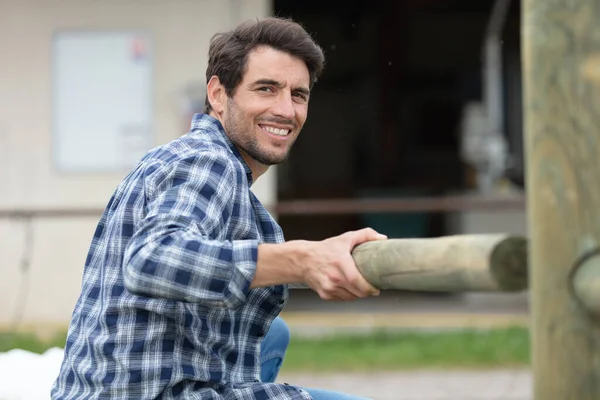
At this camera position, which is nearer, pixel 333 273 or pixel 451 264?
pixel 451 264

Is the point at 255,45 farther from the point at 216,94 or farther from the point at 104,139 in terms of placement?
the point at 104,139

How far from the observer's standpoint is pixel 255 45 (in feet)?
8.12

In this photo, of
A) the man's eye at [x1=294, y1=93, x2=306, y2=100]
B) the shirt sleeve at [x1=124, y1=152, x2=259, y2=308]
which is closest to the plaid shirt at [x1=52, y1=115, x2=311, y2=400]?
the shirt sleeve at [x1=124, y1=152, x2=259, y2=308]

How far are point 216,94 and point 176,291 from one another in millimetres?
751

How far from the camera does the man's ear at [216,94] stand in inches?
99.7

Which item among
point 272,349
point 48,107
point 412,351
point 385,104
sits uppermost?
point 385,104

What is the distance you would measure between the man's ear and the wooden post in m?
1.05

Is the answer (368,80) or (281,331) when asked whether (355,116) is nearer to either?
(368,80)

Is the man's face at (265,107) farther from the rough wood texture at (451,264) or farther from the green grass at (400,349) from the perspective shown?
the green grass at (400,349)

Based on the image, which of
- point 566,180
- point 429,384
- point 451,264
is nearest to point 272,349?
point 451,264

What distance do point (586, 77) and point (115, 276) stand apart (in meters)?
1.01

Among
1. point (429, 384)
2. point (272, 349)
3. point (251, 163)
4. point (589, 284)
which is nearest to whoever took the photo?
point (589, 284)

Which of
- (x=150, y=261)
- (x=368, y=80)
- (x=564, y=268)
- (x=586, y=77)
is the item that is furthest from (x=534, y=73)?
(x=368, y=80)

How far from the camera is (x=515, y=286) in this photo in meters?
1.67
